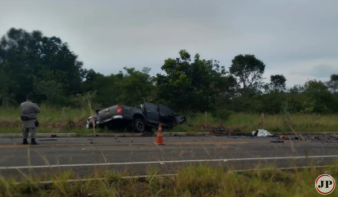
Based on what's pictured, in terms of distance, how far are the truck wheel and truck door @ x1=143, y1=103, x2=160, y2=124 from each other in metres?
0.41

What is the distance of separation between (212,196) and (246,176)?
0.72m

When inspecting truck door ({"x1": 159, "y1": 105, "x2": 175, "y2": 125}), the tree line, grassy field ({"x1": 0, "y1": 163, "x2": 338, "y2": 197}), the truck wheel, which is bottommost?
grassy field ({"x1": 0, "y1": 163, "x2": 338, "y2": 197})

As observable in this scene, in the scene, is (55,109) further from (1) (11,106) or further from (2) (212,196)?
(2) (212,196)

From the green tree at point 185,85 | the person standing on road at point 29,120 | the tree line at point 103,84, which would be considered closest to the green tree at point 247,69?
the tree line at point 103,84

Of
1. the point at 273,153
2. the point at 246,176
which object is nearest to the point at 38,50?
the point at 273,153

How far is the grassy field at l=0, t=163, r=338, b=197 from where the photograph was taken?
439 centimetres

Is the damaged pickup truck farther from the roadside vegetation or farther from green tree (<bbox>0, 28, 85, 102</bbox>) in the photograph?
green tree (<bbox>0, 28, 85, 102</bbox>)

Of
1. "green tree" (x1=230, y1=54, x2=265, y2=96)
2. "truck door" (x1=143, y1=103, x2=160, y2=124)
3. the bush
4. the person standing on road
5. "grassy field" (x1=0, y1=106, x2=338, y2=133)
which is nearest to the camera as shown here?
the person standing on road

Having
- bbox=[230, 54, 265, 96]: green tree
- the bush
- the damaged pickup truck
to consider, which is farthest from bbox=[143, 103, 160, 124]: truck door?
bbox=[230, 54, 265, 96]: green tree

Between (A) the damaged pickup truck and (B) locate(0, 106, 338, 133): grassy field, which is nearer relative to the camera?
(A) the damaged pickup truck

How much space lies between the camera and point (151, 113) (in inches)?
686

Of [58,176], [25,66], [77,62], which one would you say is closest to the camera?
[58,176]

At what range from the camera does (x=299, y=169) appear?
5500 millimetres

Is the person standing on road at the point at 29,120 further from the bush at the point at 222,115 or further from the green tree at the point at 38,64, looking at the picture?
the bush at the point at 222,115
